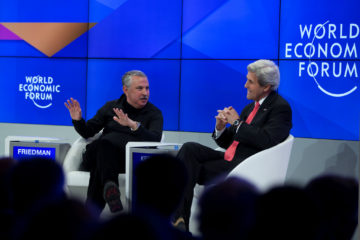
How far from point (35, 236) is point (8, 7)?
6.05 metres

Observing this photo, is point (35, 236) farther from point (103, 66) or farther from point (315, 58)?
point (103, 66)

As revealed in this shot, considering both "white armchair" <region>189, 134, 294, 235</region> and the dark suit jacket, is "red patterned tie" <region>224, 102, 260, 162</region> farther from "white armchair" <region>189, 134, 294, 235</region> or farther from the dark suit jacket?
"white armchair" <region>189, 134, 294, 235</region>

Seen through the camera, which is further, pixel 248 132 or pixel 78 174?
pixel 78 174

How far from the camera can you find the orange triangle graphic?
5.82 meters

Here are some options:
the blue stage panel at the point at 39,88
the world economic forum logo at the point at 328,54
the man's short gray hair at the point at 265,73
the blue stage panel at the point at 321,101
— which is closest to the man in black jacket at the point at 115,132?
the man's short gray hair at the point at 265,73

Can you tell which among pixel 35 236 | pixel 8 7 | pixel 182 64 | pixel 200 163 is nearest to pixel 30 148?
pixel 200 163

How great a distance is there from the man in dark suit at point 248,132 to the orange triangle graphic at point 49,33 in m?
2.50

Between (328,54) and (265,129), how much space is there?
1.57m

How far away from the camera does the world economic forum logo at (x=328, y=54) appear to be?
15.8 ft

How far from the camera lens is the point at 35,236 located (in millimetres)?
473

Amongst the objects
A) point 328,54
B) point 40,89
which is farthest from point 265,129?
point 40,89

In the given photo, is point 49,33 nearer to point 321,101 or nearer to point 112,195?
point 112,195

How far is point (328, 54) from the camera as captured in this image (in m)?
4.91

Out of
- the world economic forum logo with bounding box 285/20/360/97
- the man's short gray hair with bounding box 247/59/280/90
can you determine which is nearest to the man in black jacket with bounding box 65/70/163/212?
the man's short gray hair with bounding box 247/59/280/90
